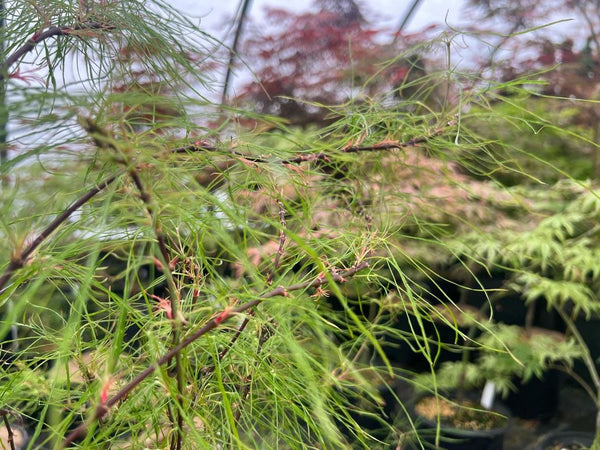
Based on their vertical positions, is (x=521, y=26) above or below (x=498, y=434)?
above

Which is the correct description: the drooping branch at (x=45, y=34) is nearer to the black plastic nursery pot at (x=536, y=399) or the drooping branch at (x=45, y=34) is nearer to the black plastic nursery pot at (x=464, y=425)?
the black plastic nursery pot at (x=464, y=425)

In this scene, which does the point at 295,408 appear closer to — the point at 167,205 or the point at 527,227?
the point at 167,205

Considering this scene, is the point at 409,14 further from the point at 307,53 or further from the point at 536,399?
the point at 536,399

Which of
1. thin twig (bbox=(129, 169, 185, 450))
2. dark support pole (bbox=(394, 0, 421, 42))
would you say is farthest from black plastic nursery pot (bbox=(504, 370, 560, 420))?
dark support pole (bbox=(394, 0, 421, 42))

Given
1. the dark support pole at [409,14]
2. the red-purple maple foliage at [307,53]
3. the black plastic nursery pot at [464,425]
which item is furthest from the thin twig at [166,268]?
the dark support pole at [409,14]

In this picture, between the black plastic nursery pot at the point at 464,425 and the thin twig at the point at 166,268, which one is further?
the black plastic nursery pot at the point at 464,425

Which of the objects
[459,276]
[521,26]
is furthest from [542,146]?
[459,276]
